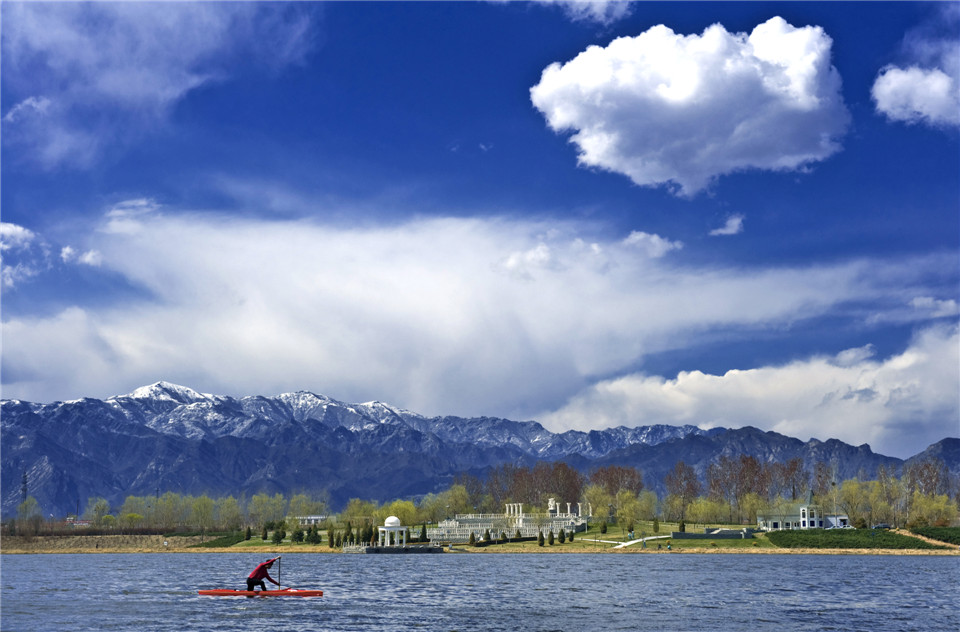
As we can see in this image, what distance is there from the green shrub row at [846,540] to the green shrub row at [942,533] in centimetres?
238

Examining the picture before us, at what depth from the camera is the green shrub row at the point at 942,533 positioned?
16612cm

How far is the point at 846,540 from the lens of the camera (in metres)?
171

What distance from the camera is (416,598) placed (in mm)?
82312

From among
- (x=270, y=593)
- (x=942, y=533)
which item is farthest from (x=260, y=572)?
(x=942, y=533)

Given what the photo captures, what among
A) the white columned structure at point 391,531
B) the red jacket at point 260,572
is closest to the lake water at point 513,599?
the red jacket at point 260,572

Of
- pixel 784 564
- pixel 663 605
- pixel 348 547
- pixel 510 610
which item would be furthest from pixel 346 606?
pixel 348 547

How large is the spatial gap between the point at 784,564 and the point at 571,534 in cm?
6193

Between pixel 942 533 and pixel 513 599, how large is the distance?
400 feet

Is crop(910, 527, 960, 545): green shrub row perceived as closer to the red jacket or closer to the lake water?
the lake water

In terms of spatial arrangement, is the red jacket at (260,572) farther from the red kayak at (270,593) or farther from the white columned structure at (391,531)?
the white columned structure at (391,531)

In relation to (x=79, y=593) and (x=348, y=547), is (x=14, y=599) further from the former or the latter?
(x=348, y=547)

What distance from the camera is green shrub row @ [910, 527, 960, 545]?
166m

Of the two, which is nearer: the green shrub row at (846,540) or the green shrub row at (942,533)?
the green shrub row at (942,533)

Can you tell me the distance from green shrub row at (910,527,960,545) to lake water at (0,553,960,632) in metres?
37.5
